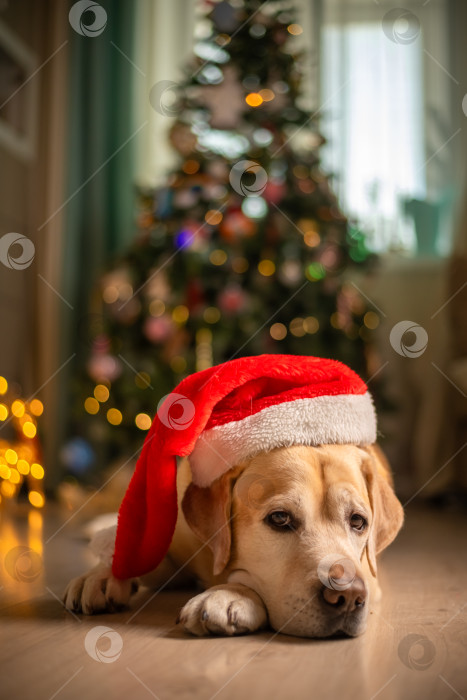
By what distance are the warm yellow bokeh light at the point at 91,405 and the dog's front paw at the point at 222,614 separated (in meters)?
2.58

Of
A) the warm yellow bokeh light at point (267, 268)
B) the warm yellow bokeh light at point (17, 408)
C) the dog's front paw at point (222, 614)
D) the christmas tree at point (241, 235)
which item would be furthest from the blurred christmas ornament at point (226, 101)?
the dog's front paw at point (222, 614)

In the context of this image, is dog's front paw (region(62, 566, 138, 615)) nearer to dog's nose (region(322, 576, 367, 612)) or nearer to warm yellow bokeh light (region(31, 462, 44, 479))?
dog's nose (region(322, 576, 367, 612))

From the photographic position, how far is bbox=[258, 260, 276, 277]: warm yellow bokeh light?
12.2 feet

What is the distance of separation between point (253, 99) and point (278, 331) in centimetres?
127

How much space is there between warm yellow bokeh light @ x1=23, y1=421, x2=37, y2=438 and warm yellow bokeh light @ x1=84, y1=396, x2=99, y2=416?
0.31 meters

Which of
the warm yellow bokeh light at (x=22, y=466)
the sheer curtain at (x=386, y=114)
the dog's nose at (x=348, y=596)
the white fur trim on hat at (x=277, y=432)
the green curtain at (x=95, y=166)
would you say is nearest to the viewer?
the dog's nose at (x=348, y=596)

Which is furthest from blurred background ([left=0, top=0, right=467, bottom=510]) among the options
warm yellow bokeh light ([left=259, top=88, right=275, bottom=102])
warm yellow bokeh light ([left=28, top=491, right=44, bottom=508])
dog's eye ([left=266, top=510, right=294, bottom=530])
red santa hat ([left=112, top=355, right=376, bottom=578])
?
dog's eye ([left=266, top=510, right=294, bottom=530])

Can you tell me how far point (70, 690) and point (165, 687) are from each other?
0.16 meters

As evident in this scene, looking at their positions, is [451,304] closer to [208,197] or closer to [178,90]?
[208,197]

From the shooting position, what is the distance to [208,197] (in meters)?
3.80

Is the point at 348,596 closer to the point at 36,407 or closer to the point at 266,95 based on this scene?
the point at 266,95

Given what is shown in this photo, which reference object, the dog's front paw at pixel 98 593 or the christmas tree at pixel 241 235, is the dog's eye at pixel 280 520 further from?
the christmas tree at pixel 241 235

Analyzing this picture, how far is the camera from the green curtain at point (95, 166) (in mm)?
4809

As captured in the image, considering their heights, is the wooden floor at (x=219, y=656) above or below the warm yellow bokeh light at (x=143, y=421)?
below
